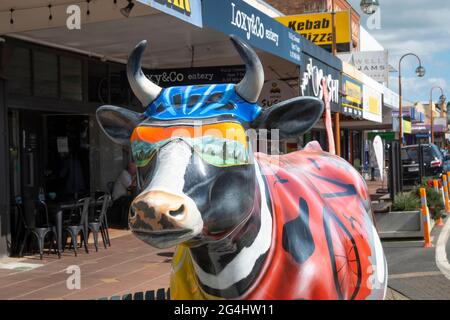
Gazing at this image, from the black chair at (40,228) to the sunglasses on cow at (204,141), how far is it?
7.37 metres

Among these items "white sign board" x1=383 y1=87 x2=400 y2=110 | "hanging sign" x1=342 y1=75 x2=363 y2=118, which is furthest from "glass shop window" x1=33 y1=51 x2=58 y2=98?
"white sign board" x1=383 y1=87 x2=400 y2=110

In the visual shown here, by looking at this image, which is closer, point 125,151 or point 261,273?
point 261,273

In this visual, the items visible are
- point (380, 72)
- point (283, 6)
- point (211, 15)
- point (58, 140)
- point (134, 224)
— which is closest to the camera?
point (134, 224)

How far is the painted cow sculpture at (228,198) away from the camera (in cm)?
230

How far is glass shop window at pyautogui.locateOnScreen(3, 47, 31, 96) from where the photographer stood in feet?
31.9

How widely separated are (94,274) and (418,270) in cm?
483

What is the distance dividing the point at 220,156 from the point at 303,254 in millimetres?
688

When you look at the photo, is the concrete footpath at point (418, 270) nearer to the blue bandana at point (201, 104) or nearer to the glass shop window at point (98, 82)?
the blue bandana at point (201, 104)

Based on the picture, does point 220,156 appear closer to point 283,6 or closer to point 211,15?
point 211,15

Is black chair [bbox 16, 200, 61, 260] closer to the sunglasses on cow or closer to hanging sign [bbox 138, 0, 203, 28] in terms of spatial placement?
hanging sign [bbox 138, 0, 203, 28]

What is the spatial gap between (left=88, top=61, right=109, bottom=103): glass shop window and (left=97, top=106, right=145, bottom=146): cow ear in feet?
30.8

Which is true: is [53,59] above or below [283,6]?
below
